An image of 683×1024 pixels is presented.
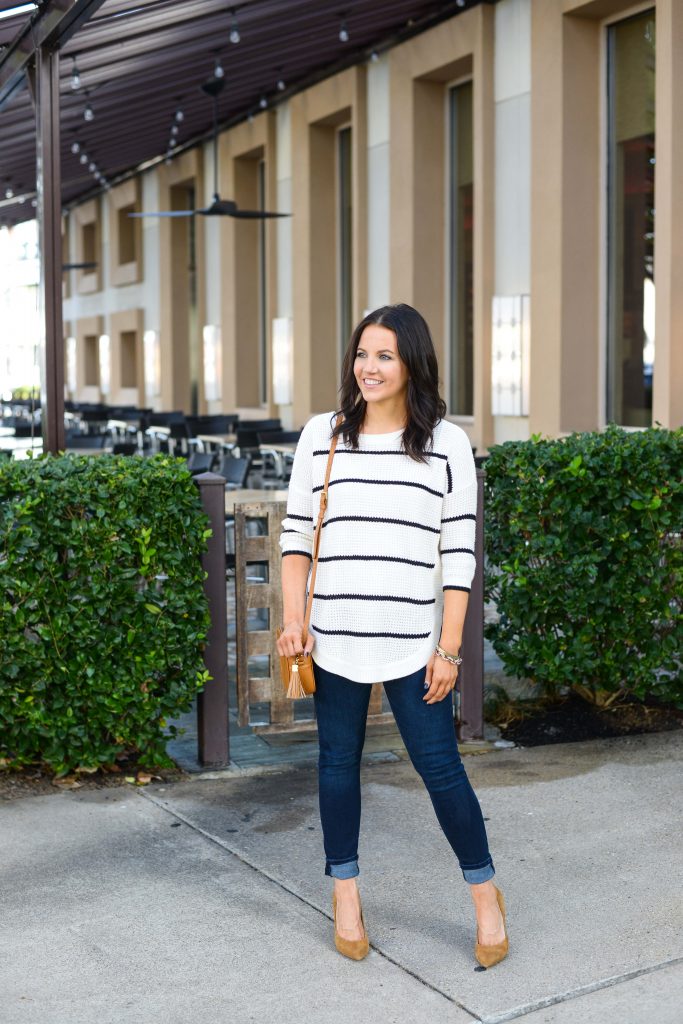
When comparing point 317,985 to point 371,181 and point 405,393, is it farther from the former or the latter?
point 371,181

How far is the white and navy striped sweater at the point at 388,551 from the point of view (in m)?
3.03

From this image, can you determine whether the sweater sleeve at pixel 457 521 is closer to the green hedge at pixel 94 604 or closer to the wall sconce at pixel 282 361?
A: the green hedge at pixel 94 604

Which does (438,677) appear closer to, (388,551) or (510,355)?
(388,551)

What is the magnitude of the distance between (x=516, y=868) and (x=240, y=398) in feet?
52.1

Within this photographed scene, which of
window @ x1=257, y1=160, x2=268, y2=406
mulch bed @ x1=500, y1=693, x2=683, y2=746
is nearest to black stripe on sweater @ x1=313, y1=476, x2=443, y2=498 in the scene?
mulch bed @ x1=500, y1=693, x2=683, y2=746

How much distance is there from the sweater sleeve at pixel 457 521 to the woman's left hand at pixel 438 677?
0.18m

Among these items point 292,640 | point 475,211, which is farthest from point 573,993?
point 475,211

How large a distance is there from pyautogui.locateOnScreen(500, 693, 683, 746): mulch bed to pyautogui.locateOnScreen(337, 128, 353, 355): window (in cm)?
1122

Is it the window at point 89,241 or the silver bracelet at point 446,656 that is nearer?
the silver bracelet at point 446,656

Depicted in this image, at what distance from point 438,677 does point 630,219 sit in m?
8.93

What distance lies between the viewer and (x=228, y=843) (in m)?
3.96

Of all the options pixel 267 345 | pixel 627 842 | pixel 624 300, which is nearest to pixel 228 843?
pixel 627 842

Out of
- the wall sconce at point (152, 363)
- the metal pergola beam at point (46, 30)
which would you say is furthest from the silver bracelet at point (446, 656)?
the wall sconce at point (152, 363)

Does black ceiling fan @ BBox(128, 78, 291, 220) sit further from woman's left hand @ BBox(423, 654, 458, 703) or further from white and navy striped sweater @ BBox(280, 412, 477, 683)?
woman's left hand @ BBox(423, 654, 458, 703)
